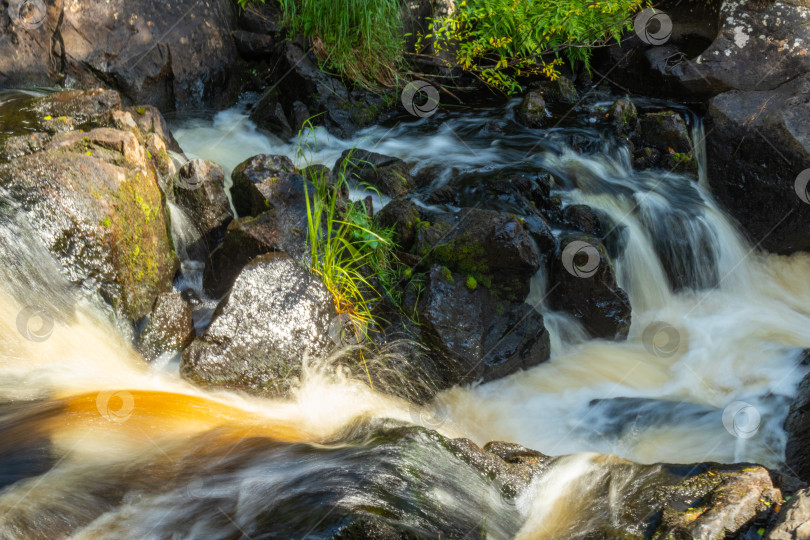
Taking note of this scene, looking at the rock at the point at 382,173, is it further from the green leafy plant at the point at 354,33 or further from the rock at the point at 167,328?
the rock at the point at 167,328

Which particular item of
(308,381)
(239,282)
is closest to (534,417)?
(308,381)

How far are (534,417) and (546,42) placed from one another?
474 cm

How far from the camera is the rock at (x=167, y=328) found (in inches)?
146

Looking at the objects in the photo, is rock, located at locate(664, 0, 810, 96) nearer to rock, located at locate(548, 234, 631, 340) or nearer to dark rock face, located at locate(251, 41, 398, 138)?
rock, located at locate(548, 234, 631, 340)

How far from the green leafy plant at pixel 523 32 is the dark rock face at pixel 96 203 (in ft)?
12.4

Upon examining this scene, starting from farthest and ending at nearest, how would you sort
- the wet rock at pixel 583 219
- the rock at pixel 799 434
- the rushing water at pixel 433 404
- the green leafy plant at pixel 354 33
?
1. the green leafy plant at pixel 354 33
2. the wet rock at pixel 583 219
3. the rock at pixel 799 434
4. the rushing water at pixel 433 404

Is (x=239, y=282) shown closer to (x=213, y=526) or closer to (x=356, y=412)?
(x=356, y=412)

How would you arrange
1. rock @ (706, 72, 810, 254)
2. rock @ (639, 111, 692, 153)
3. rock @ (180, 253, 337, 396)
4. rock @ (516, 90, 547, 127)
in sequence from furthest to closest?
rock @ (516, 90, 547, 127) → rock @ (639, 111, 692, 153) → rock @ (706, 72, 810, 254) → rock @ (180, 253, 337, 396)

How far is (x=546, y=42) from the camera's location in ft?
23.3

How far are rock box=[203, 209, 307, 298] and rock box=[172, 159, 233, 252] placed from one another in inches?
15.4

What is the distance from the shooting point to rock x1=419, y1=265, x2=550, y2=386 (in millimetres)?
3986

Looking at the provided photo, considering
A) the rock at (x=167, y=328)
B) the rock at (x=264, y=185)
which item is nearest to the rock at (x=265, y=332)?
the rock at (x=167, y=328)

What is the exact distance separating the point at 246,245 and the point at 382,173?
147cm

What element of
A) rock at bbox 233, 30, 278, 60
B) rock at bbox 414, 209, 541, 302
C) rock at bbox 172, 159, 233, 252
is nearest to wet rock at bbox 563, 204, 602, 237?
rock at bbox 414, 209, 541, 302
